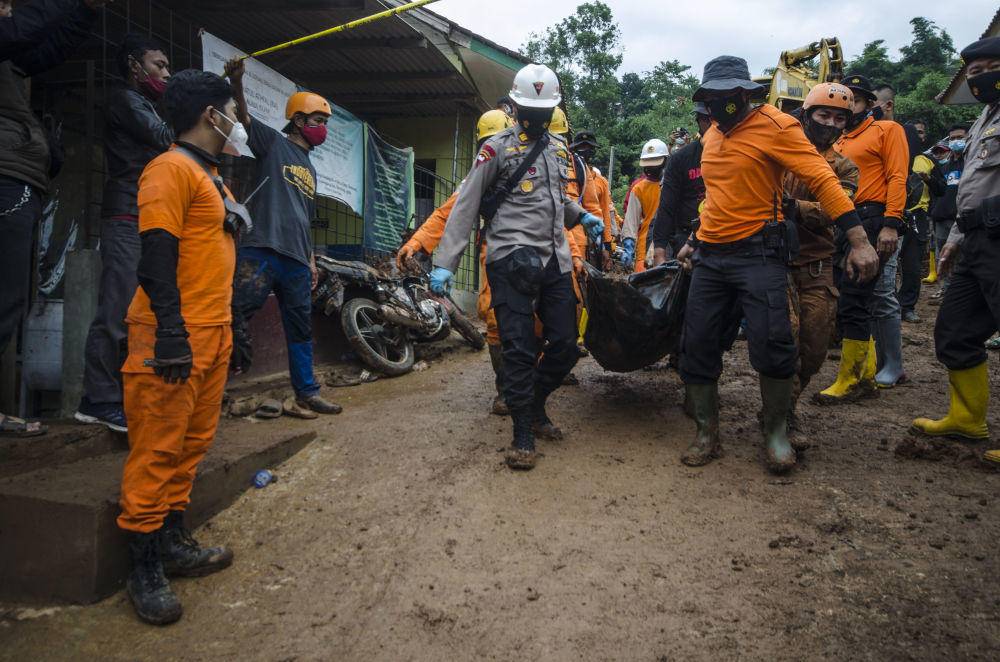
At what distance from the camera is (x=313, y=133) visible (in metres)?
4.63

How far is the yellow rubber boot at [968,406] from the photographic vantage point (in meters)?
3.68

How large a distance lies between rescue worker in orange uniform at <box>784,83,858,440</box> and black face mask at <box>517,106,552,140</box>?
1387mm

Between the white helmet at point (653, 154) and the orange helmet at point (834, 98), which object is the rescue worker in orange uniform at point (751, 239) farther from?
the white helmet at point (653, 154)

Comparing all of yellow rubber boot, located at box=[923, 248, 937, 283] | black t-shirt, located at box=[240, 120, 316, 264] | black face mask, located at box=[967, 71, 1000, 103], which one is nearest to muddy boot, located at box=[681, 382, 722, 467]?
black face mask, located at box=[967, 71, 1000, 103]

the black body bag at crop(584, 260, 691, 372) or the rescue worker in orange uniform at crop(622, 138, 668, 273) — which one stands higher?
the rescue worker in orange uniform at crop(622, 138, 668, 273)

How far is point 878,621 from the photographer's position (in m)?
2.15

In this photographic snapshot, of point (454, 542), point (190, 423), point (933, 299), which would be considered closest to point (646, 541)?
point (454, 542)

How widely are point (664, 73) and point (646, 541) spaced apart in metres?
45.8

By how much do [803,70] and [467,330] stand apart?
5.37 m

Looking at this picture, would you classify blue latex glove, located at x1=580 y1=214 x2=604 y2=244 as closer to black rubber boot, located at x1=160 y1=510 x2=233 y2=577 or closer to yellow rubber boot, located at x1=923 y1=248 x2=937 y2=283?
black rubber boot, located at x1=160 y1=510 x2=233 y2=577

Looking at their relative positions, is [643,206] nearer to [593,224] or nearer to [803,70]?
[593,224]

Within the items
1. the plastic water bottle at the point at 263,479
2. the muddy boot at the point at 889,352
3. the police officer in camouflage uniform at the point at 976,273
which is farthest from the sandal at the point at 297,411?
the muddy boot at the point at 889,352

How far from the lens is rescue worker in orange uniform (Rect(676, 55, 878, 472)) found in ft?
10.6

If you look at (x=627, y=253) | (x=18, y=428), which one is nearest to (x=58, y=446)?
(x=18, y=428)
